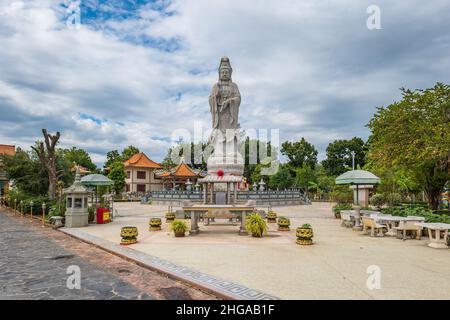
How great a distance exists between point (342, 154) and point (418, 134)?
42.5 meters

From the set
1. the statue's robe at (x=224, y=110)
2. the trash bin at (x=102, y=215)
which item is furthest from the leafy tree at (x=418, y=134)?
the trash bin at (x=102, y=215)

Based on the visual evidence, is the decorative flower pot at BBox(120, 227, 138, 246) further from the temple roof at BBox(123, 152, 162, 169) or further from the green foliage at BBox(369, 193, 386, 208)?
the temple roof at BBox(123, 152, 162, 169)

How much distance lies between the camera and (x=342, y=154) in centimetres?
5694

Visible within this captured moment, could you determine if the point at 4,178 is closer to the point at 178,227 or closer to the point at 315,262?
the point at 178,227

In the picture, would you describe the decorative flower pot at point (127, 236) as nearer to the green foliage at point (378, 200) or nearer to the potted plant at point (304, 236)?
the potted plant at point (304, 236)

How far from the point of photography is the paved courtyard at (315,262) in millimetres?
5820

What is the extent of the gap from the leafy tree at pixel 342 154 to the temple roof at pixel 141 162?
108ft

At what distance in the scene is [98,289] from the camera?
6262 millimetres

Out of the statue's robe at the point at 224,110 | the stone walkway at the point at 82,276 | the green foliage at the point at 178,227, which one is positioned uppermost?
the statue's robe at the point at 224,110

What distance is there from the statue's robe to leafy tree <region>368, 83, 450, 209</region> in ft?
44.9

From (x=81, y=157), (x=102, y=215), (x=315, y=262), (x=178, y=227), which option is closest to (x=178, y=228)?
(x=178, y=227)

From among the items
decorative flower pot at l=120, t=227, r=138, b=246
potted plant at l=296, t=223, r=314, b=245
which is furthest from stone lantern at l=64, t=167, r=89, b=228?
potted plant at l=296, t=223, r=314, b=245

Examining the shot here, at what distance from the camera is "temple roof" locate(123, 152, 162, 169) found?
52.1m

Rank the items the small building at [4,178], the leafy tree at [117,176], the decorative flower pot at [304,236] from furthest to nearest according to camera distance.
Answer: the leafy tree at [117,176], the small building at [4,178], the decorative flower pot at [304,236]
